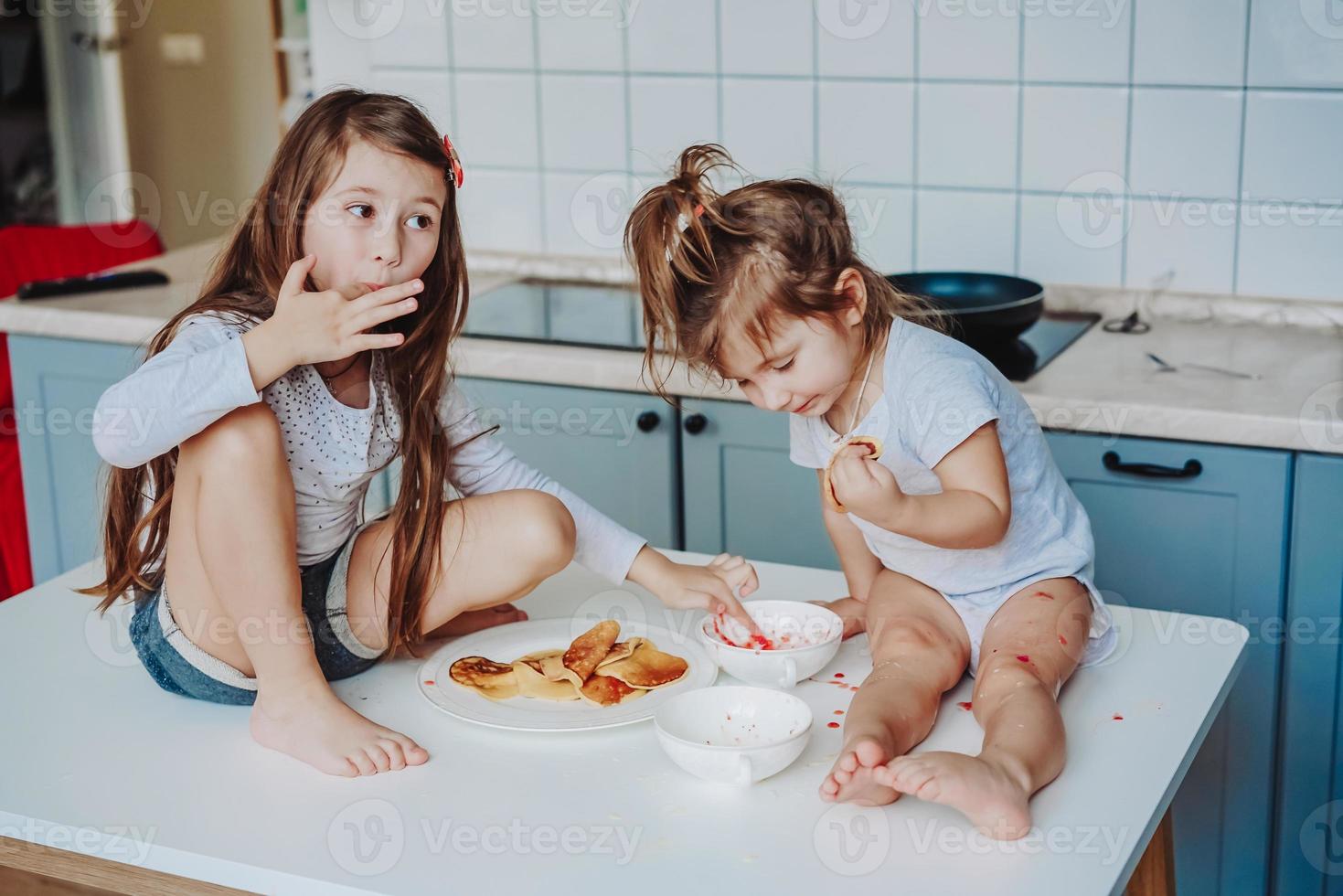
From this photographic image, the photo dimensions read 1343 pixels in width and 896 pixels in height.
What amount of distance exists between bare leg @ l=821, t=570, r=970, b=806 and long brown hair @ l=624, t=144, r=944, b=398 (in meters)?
0.29

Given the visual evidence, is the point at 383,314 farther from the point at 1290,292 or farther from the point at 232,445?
the point at 1290,292

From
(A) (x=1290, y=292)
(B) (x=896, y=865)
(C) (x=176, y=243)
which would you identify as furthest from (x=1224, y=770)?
(C) (x=176, y=243)

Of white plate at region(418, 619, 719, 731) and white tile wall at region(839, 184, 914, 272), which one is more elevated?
white tile wall at region(839, 184, 914, 272)

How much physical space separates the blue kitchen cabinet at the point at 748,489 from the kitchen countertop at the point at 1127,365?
0.05 meters

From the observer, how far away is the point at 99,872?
3.65ft

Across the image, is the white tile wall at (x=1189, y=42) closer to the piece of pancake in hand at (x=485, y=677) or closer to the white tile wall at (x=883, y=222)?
the white tile wall at (x=883, y=222)

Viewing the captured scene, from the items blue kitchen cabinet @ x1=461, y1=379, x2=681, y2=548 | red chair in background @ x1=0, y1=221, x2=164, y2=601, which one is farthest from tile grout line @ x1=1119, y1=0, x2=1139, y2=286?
red chair in background @ x1=0, y1=221, x2=164, y2=601

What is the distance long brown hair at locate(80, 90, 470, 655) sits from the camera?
4.48 feet

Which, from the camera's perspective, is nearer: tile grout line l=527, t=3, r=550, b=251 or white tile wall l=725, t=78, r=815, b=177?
white tile wall l=725, t=78, r=815, b=177

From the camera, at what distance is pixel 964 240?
228 centimetres

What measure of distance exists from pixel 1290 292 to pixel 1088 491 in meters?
0.52

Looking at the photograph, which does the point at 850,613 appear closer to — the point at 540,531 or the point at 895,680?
the point at 895,680

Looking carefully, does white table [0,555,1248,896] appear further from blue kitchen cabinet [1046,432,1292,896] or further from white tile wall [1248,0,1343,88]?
white tile wall [1248,0,1343,88]

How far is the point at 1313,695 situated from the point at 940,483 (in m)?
0.70
